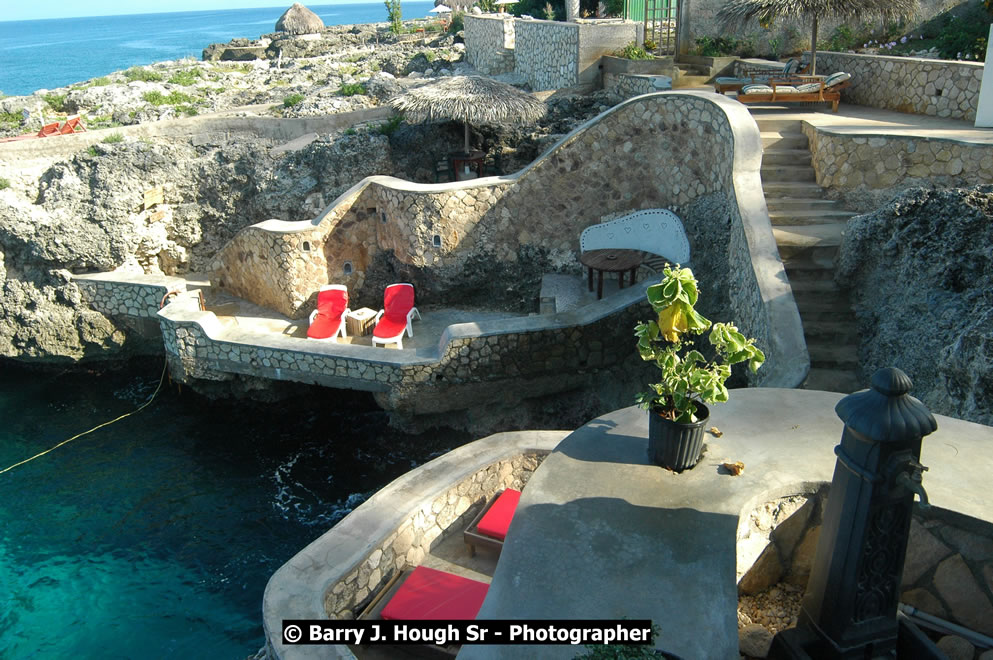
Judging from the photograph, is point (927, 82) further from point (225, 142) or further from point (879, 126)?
point (225, 142)

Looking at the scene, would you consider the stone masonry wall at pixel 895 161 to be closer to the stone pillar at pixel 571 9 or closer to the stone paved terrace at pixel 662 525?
the stone paved terrace at pixel 662 525

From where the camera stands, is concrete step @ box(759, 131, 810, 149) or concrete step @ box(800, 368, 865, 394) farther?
concrete step @ box(759, 131, 810, 149)

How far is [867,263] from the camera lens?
27.4 feet

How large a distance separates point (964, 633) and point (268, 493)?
31.4 feet

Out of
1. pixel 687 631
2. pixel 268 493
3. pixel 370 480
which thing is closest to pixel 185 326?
pixel 268 493

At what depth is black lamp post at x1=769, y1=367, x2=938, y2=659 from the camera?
3197 millimetres

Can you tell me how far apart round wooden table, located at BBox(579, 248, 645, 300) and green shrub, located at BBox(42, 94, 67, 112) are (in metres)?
20.9

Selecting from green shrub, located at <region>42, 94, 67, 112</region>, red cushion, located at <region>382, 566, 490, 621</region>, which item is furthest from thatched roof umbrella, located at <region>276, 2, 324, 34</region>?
red cushion, located at <region>382, 566, 490, 621</region>

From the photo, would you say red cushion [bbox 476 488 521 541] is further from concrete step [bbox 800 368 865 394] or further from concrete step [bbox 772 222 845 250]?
concrete step [bbox 772 222 845 250]

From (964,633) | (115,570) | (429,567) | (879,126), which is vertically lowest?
(115,570)

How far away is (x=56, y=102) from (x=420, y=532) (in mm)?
24563

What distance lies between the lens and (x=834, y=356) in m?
7.92

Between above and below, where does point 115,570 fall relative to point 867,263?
below

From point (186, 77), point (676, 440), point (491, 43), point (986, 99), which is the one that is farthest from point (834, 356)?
point (186, 77)
